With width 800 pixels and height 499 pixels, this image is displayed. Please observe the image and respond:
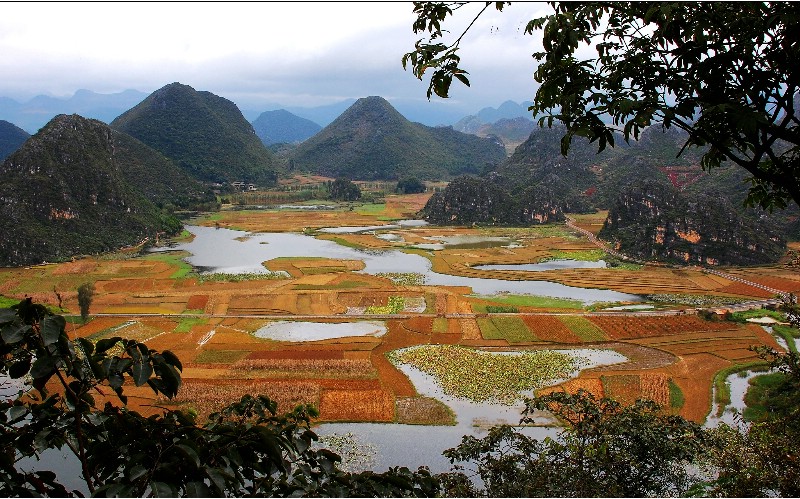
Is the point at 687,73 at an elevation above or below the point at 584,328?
above

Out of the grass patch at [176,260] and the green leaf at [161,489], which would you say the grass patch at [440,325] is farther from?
the green leaf at [161,489]

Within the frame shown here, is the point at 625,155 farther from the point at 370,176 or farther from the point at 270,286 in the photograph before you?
the point at 270,286

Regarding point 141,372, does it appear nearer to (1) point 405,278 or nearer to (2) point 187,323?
(2) point 187,323

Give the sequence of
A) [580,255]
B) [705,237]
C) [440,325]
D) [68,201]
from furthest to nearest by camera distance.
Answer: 1. [68,201]
2. [580,255]
3. [705,237]
4. [440,325]

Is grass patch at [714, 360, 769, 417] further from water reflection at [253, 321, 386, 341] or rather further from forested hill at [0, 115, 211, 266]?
forested hill at [0, 115, 211, 266]

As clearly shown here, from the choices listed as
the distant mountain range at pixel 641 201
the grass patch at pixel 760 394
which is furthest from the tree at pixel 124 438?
the grass patch at pixel 760 394

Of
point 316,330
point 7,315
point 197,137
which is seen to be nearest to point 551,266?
Answer: point 316,330
